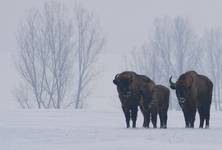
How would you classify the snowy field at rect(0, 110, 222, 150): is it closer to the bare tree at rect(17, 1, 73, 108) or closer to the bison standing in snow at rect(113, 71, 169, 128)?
the bison standing in snow at rect(113, 71, 169, 128)

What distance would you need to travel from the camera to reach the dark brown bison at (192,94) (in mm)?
23438

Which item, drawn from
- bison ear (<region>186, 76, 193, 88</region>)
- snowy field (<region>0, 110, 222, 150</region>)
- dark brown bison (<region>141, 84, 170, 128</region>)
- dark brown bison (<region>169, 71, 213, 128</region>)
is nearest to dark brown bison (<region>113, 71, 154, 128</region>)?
dark brown bison (<region>141, 84, 170, 128</region>)

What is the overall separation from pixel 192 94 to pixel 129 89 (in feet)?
6.70

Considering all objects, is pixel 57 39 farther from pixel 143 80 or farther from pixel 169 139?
pixel 169 139

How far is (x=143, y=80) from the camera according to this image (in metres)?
24.2

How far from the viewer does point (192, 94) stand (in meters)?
23.6

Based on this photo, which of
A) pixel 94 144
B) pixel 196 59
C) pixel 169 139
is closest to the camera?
pixel 94 144

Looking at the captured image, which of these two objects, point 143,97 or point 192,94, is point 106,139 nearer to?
point 143,97

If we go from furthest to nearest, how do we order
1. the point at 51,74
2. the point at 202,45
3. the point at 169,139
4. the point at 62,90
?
the point at 202,45 < the point at 51,74 < the point at 62,90 < the point at 169,139

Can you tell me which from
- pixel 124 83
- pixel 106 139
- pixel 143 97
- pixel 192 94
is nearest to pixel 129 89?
pixel 124 83

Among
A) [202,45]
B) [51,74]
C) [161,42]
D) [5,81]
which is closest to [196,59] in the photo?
[161,42]

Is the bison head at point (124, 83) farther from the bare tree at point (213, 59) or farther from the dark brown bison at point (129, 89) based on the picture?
the bare tree at point (213, 59)

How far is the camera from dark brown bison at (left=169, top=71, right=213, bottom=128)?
923 inches

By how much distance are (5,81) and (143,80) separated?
75.9m
